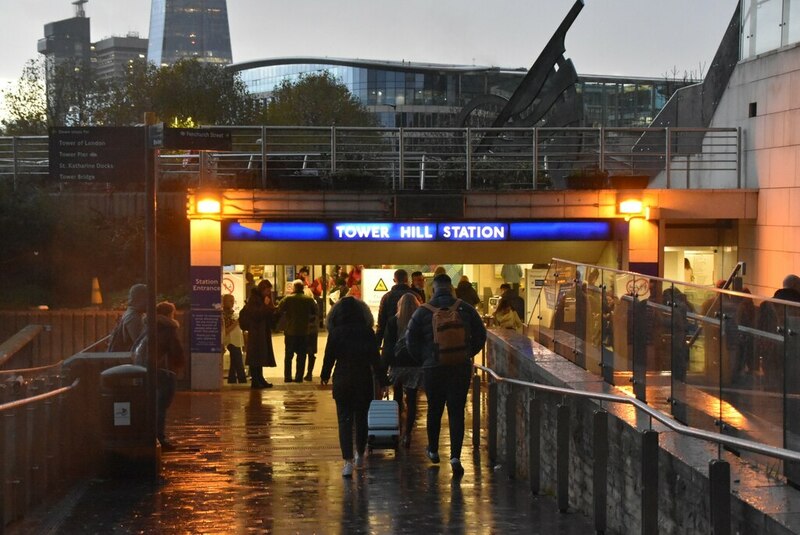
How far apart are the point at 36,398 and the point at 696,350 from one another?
4.73 meters

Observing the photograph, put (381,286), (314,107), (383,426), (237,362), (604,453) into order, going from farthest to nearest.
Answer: (314,107), (381,286), (237,362), (383,426), (604,453)

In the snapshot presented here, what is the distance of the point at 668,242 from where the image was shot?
19.5 meters

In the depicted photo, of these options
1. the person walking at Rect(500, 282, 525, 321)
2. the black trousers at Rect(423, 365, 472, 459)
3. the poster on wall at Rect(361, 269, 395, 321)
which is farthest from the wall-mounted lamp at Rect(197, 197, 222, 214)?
the black trousers at Rect(423, 365, 472, 459)

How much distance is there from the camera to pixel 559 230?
1852cm

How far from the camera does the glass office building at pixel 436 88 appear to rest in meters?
103

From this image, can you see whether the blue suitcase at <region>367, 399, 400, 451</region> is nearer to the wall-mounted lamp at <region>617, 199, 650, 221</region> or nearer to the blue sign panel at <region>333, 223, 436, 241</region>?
the blue sign panel at <region>333, 223, 436, 241</region>

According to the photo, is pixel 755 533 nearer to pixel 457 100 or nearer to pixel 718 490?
pixel 718 490

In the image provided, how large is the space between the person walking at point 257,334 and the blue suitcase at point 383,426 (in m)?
6.68

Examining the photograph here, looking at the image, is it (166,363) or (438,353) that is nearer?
(438,353)

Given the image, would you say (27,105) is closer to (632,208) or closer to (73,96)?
(73,96)

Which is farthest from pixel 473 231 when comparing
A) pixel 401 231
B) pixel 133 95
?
pixel 133 95

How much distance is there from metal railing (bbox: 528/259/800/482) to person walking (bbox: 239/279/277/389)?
7.73 meters

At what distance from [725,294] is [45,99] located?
2177 inches

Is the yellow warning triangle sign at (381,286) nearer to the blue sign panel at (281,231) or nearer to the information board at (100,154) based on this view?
the blue sign panel at (281,231)
